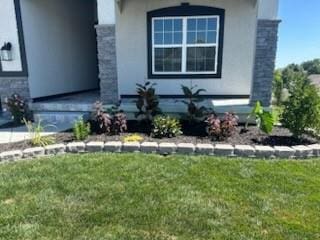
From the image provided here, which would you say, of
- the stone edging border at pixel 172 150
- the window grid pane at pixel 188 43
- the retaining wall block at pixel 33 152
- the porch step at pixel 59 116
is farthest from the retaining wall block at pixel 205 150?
the window grid pane at pixel 188 43

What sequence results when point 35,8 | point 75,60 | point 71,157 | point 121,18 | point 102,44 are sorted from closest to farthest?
point 71,157, point 102,44, point 35,8, point 121,18, point 75,60

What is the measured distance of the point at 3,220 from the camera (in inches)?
139

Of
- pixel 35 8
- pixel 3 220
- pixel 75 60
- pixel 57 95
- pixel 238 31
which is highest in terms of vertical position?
pixel 35 8

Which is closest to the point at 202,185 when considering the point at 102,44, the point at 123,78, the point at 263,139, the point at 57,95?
the point at 263,139

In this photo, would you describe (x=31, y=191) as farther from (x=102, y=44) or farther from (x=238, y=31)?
(x=238, y=31)

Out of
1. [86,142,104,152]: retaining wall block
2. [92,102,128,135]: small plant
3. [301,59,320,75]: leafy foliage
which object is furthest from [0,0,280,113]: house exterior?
[301,59,320,75]: leafy foliage

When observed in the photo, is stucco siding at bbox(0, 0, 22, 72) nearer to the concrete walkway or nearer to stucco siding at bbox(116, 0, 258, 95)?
the concrete walkway

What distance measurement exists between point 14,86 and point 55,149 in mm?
3255

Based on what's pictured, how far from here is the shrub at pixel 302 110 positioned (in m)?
5.75

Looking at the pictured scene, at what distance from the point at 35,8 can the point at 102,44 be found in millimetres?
2249

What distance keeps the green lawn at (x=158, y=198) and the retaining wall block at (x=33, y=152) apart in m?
0.32

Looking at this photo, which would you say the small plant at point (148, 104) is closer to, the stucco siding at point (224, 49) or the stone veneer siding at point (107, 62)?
the stone veneer siding at point (107, 62)

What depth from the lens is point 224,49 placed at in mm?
8266

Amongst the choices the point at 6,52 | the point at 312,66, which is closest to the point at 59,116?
the point at 6,52
